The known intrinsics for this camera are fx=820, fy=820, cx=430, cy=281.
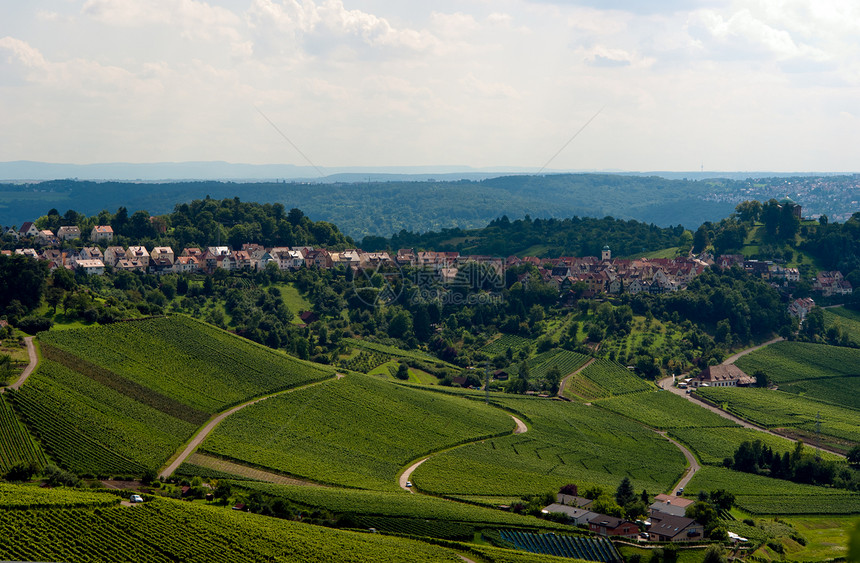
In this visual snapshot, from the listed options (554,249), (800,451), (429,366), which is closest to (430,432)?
(429,366)

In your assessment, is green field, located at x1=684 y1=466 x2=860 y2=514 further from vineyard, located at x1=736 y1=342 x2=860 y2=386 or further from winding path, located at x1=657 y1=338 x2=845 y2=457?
vineyard, located at x1=736 y1=342 x2=860 y2=386

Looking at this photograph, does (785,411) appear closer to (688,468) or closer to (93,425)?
(688,468)

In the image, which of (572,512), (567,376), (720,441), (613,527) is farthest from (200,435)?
(720,441)

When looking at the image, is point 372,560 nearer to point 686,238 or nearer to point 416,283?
point 416,283

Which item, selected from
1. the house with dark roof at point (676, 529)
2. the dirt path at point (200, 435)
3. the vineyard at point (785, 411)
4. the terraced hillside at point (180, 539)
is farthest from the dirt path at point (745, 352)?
the terraced hillside at point (180, 539)

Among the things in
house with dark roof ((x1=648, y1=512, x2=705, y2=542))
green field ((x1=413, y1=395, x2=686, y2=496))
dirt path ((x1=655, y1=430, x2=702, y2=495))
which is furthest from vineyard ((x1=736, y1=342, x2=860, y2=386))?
house with dark roof ((x1=648, y1=512, x2=705, y2=542))

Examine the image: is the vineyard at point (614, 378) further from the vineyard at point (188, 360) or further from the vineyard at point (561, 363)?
the vineyard at point (188, 360)
